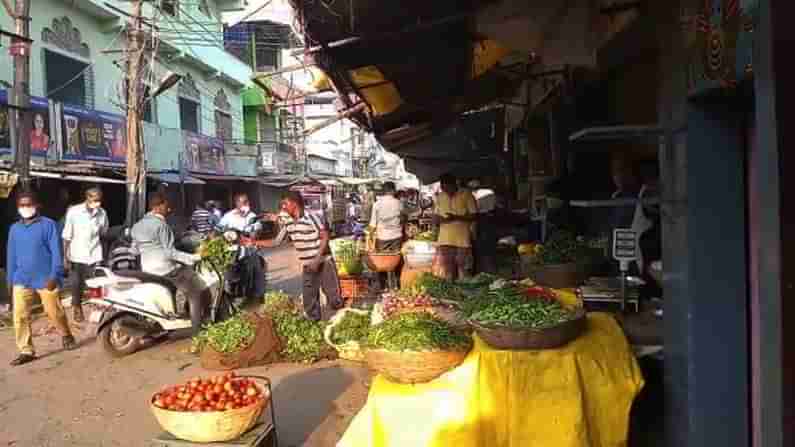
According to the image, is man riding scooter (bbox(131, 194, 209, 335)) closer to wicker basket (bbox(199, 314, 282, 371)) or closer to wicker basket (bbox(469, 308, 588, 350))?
wicker basket (bbox(199, 314, 282, 371))

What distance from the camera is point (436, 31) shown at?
21.2 feet

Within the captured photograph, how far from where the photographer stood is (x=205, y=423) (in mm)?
3898

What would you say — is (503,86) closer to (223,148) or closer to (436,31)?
(436,31)

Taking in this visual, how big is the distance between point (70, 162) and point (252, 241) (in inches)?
278

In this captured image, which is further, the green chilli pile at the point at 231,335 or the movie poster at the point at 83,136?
the movie poster at the point at 83,136

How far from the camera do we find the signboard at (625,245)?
4.84 metres

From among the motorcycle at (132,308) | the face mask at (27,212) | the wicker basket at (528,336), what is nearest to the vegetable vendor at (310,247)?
the motorcycle at (132,308)

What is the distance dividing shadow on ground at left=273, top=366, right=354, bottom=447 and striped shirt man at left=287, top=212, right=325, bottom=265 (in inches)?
69.5

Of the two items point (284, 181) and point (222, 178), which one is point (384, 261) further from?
point (284, 181)

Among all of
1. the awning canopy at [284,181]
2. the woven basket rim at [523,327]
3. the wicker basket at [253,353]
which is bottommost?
the wicker basket at [253,353]

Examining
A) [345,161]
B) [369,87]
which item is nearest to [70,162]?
[369,87]

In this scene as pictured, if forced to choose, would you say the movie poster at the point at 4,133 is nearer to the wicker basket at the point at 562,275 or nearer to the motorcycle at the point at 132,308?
the motorcycle at the point at 132,308

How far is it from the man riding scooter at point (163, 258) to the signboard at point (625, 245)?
533 centimetres

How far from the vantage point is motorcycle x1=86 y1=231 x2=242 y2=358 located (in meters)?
7.80
